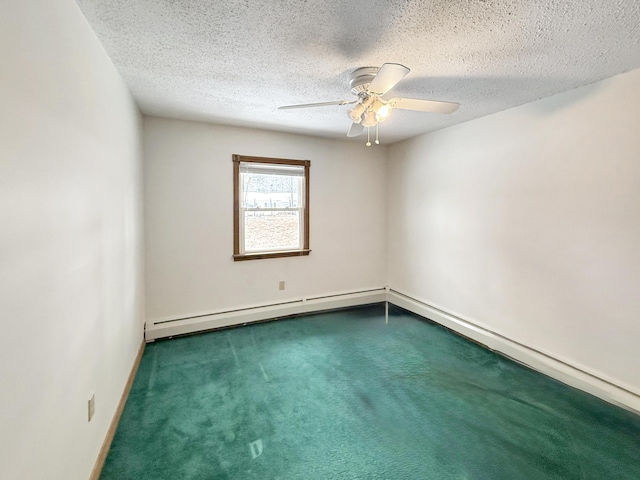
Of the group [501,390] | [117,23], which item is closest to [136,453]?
[117,23]

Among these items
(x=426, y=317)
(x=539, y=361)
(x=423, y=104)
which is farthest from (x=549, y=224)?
(x=426, y=317)

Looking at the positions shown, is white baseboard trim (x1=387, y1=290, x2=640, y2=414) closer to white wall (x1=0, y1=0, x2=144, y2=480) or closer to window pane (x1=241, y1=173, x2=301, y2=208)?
window pane (x1=241, y1=173, x2=301, y2=208)

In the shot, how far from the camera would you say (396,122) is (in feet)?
10.9

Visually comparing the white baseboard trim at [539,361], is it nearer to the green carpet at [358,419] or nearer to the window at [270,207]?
the green carpet at [358,419]

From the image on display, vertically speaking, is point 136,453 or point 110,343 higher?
point 110,343

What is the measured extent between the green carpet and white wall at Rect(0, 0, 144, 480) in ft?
1.50

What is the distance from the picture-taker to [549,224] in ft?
8.37

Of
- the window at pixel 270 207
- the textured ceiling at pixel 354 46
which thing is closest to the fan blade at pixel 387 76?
the textured ceiling at pixel 354 46

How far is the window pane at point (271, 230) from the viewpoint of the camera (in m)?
3.75

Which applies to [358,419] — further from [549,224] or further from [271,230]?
[271,230]

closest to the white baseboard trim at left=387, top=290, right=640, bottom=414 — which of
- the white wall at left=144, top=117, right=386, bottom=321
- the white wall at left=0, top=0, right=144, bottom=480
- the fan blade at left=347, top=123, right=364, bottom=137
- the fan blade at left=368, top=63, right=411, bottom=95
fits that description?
the white wall at left=144, top=117, right=386, bottom=321

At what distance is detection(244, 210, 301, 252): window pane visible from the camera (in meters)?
3.75

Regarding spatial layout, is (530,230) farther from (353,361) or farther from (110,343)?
(110,343)

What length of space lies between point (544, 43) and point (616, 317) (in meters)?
1.98
